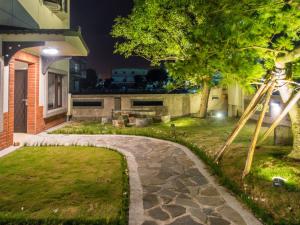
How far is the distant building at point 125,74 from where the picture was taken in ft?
429

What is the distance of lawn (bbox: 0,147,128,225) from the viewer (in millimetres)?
5199

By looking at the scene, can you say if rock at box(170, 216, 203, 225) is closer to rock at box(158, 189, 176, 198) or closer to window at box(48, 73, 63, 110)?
rock at box(158, 189, 176, 198)

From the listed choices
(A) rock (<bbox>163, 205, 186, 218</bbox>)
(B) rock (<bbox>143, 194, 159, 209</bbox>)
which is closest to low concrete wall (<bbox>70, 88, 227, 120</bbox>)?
(B) rock (<bbox>143, 194, 159, 209</bbox>)

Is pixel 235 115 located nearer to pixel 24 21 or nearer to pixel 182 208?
pixel 24 21

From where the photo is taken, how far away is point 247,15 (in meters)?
6.90

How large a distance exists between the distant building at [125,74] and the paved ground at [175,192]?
11805 cm

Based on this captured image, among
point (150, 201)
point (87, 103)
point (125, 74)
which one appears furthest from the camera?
point (125, 74)

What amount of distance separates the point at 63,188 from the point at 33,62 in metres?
8.49

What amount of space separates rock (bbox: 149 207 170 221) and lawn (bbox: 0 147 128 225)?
50 centimetres

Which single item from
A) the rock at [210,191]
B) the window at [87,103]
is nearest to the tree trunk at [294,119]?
the rock at [210,191]

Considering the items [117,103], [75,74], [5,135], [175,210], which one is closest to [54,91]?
[117,103]

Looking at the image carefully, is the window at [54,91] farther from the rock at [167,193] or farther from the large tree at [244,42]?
the rock at [167,193]

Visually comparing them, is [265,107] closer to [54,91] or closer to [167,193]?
[167,193]

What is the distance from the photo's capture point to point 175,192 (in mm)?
6641
